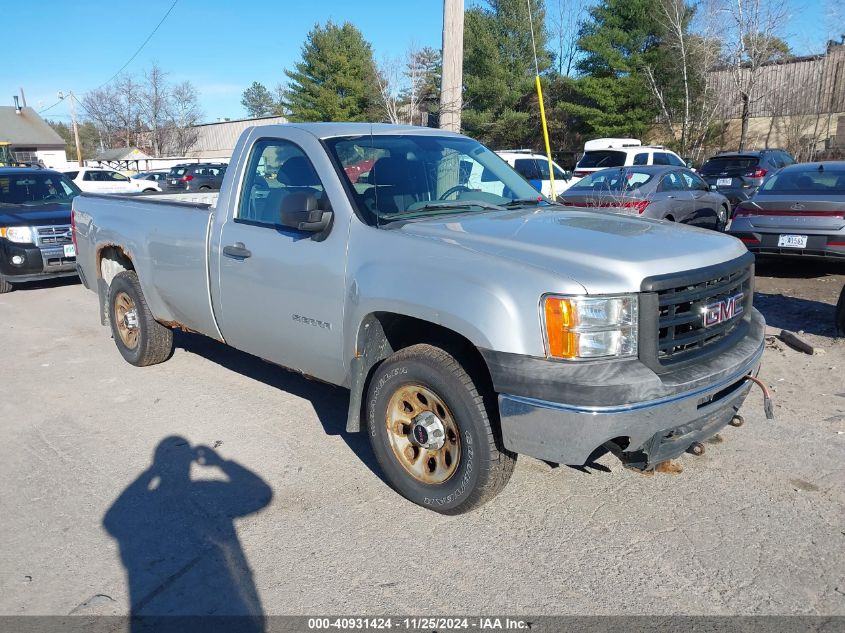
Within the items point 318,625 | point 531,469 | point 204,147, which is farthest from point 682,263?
point 204,147

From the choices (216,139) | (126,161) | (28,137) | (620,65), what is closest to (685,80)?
(620,65)

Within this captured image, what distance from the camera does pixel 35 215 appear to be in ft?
33.1

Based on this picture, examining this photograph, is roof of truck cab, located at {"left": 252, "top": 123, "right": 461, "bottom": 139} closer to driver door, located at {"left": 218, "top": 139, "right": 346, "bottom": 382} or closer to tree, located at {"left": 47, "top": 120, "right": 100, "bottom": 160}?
driver door, located at {"left": 218, "top": 139, "right": 346, "bottom": 382}

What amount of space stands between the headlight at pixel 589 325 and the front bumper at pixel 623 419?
0.44ft

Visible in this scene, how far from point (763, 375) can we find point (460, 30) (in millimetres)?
5903

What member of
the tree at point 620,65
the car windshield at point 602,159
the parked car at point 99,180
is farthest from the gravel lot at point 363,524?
the tree at point 620,65

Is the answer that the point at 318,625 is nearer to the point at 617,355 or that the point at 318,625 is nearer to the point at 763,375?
the point at 617,355

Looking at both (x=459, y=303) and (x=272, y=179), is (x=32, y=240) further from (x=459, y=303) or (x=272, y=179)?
(x=459, y=303)

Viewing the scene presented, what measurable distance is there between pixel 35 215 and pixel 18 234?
1.49ft

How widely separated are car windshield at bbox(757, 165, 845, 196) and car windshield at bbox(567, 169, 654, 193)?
2.14 m

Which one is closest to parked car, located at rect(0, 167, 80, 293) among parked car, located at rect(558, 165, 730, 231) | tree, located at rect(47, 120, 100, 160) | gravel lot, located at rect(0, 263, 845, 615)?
gravel lot, located at rect(0, 263, 845, 615)

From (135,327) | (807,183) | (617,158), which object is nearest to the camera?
(135,327)

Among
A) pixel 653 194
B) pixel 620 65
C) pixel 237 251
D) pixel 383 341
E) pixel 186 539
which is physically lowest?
pixel 186 539

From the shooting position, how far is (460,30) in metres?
9.16
